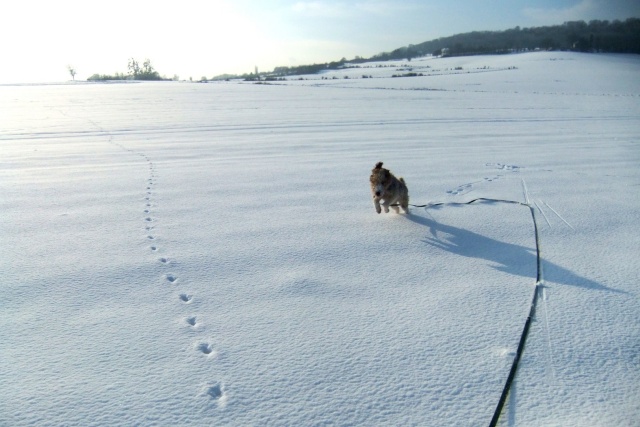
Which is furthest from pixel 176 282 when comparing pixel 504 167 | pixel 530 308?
pixel 504 167

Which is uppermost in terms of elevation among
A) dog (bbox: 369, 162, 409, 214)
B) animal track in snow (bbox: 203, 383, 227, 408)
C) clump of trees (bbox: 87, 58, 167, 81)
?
clump of trees (bbox: 87, 58, 167, 81)

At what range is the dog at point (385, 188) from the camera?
14.3 ft

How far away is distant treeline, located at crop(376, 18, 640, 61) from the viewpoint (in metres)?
32.1

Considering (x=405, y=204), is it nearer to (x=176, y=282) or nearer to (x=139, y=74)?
(x=176, y=282)

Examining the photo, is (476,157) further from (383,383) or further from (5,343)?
(5,343)

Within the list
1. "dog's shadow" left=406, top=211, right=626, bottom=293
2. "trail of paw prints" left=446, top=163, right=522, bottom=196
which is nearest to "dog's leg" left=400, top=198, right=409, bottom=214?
"dog's shadow" left=406, top=211, right=626, bottom=293

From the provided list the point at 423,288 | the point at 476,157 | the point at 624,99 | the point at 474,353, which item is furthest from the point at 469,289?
the point at 624,99

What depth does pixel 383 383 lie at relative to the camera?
210 cm

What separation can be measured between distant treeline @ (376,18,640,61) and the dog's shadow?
1025 inches

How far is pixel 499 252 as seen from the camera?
3.69m

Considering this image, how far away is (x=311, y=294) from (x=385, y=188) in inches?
70.7

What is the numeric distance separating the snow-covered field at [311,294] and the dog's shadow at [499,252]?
0.8 inches

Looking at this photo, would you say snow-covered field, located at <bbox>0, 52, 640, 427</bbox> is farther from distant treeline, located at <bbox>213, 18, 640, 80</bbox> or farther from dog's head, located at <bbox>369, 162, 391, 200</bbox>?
distant treeline, located at <bbox>213, 18, 640, 80</bbox>

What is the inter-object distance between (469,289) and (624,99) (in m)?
21.5
